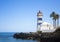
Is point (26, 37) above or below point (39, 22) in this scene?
below

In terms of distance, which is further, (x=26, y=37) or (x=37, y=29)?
(x=26, y=37)

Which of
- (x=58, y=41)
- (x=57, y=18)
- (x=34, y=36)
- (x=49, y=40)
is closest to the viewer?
(x=58, y=41)

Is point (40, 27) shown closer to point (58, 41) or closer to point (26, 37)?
point (26, 37)

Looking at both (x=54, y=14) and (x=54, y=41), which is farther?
(x=54, y=14)

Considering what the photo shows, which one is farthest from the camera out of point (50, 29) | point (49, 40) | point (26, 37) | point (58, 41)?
point (26, 37)

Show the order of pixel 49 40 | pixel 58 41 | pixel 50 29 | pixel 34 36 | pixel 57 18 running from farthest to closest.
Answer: pixel 34 36, pixel 57 18, pixel 50 29, pixel 49 40, pixel 58 41

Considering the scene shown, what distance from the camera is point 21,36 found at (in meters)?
72.8

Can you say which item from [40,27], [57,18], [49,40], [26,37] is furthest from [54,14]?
[49,40]

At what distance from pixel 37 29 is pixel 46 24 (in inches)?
208

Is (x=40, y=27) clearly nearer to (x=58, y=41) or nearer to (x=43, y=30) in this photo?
(x=43, y=30)

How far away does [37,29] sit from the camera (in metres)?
61.8

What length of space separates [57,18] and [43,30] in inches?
231

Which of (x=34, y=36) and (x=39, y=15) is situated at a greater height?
(x=39, y=15)

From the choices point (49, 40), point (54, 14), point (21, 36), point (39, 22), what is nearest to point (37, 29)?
point (39, 22)
